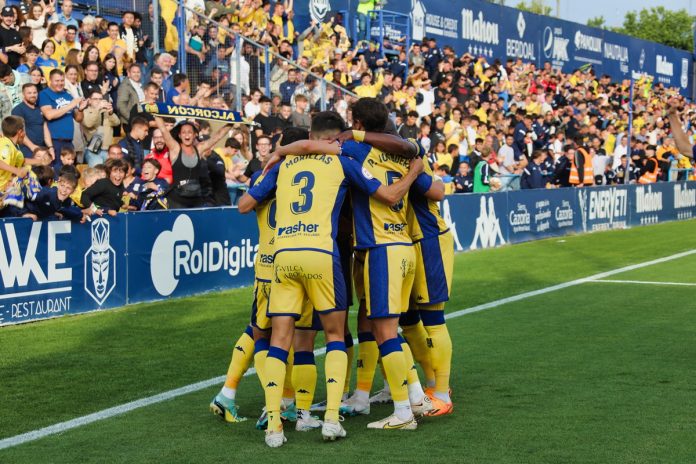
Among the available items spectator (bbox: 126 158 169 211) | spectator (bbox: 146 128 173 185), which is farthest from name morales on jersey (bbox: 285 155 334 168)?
spectator (bbox: 146 128 173 185)

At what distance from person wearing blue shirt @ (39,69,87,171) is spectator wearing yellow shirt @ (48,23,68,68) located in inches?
46.4

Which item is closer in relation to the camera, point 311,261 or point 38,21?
point 311,261

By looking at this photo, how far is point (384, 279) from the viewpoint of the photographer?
6492 mm

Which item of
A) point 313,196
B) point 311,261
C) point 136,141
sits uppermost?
point 136,141

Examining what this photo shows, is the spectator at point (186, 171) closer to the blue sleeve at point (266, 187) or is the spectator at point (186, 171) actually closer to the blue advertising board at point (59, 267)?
the blue advertising board at point (59, 267)

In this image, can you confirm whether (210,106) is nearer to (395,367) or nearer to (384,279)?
(384,279)

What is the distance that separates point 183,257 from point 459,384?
6.07m

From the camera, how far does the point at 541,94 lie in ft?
109

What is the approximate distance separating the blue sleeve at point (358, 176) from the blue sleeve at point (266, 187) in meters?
0.44

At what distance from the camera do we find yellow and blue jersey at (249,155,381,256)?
625cm

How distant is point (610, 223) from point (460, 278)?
1187 centimetres

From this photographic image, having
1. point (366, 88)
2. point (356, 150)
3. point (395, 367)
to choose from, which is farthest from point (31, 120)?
Answer: point (366, 88)

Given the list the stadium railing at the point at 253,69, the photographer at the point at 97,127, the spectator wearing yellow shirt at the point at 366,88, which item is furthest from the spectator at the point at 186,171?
the spectator wearing yellow shirt at the point at 366,88

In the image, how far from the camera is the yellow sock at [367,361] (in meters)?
7.06
